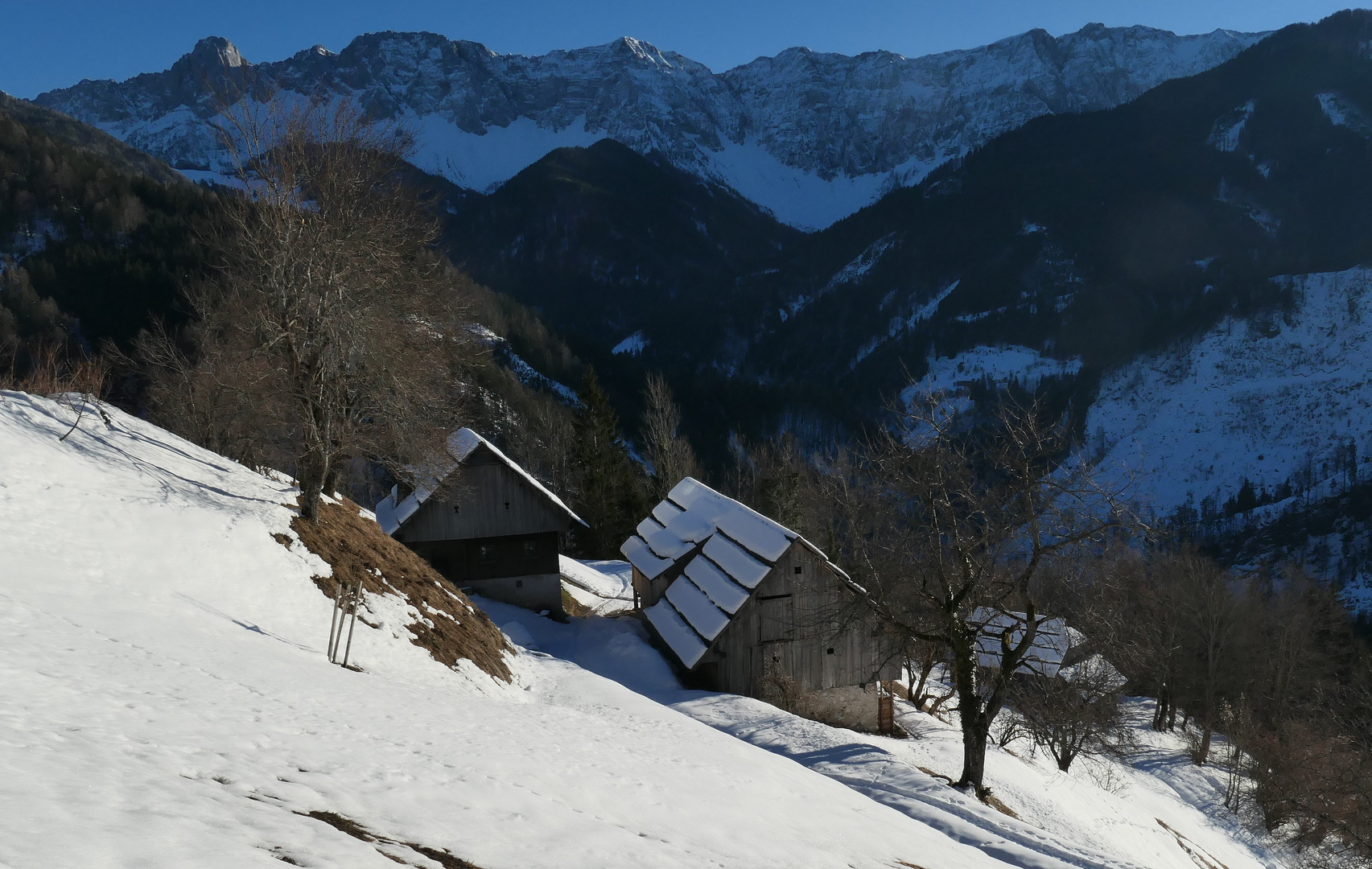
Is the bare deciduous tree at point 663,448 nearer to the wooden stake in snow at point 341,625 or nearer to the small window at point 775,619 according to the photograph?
the small window at point 775,619

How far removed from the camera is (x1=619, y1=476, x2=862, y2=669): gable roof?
24.8 m

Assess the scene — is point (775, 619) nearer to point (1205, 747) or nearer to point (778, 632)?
point (778, 632)

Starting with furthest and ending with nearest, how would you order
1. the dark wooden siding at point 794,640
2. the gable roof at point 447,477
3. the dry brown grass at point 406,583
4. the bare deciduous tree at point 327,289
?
1. the gable roof at point 447,477
2. the dark wooden siding at point 794,640
3. the bare deciduous tree at point 327,289
4. the dry brown grass at point 406,583

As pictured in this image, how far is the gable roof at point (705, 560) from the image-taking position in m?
24.8

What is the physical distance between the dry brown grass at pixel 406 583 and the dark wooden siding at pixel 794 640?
7686 millimetres

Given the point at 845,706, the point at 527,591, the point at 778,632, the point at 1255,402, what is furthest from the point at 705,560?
the point at 1255,402

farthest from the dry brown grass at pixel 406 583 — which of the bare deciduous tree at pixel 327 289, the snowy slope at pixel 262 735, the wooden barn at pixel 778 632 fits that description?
the wooden barn at pixel 778 632

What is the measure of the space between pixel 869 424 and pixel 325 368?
145728mm

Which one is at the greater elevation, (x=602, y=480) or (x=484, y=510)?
(x=602, y=480)

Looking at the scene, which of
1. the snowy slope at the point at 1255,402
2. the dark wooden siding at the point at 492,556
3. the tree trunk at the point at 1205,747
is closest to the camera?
the dark wooden siding at the point at 492,556

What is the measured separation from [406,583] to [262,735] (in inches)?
463

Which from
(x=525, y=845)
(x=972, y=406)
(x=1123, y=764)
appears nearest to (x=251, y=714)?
(x=525, y=845)

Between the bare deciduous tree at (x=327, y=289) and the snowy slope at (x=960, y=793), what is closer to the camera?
the snowy slope at (x=960, y=793)

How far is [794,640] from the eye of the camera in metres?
25.4
